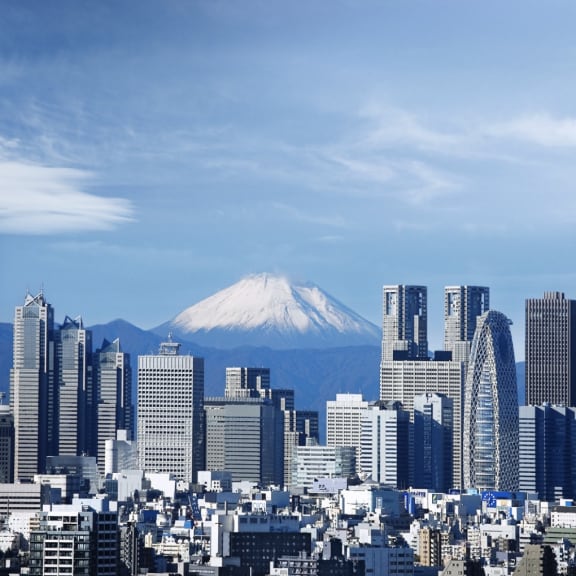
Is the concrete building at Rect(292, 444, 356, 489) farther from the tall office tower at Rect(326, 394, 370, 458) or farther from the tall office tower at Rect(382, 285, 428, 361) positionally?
the tall office tower at Rect(382, 285, 428, 361)

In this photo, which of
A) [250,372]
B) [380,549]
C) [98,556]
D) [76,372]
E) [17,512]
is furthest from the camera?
[250,372]

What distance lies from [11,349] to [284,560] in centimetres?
6970

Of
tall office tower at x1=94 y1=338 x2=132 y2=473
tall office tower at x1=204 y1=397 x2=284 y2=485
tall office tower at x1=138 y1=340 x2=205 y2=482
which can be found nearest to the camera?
tall office tower at x1=204 y1=397 x2=284 y2=485

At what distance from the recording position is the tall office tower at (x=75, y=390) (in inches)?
4117

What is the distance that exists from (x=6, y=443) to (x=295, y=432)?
48.6 feet

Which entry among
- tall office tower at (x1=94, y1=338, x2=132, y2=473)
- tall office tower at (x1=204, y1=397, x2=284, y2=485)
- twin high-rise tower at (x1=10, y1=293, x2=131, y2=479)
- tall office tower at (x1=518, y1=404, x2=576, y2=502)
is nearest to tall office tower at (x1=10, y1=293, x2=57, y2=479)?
twin high-rise tower at (x1=10, y1=293, x2=131, y2=479)

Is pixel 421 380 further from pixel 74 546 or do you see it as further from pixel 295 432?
pixel 74 546

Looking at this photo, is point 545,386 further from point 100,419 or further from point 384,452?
point 100,419

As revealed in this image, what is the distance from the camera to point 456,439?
104438mm

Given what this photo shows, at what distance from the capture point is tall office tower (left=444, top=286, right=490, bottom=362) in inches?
4520

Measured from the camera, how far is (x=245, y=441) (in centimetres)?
10381

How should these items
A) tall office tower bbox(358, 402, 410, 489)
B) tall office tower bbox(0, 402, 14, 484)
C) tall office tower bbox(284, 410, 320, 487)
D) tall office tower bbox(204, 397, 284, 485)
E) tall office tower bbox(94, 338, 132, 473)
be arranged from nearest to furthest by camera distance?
tall office tower bbox(0, 402, 14, 484) → tall office tower bbox(358, 402, 410, 489) → tall office tower bbox(204, 397, 284, 485) → tall office tower bbox(284, 410, 320, 487) → tall office tower bbox(94, 338, 132, 473)

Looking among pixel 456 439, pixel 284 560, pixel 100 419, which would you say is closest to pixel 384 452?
pixel 456 439

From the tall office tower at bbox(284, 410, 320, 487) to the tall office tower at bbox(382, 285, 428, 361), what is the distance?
23.6ft
